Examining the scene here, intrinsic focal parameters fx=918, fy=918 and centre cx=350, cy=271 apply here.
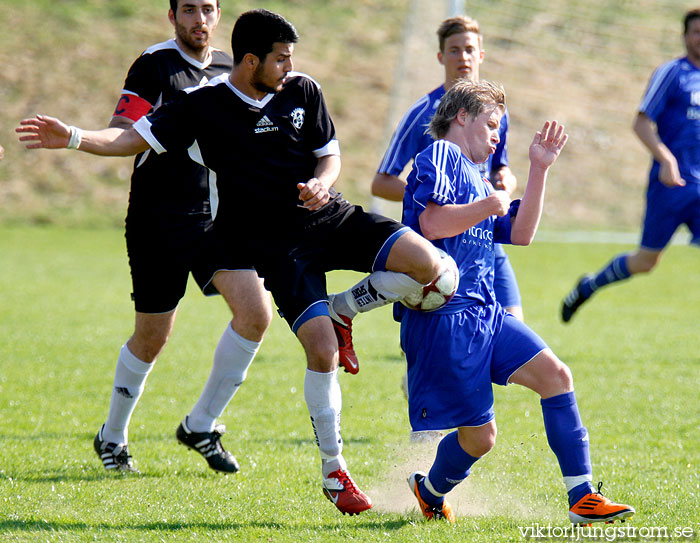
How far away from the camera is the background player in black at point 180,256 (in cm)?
473

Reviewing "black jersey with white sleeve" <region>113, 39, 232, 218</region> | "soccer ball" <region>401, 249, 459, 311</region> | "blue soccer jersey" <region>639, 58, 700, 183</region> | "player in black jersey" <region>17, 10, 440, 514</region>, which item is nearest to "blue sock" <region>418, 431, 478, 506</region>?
"player in black jersey" <region>17, 10, 440, 514</region>

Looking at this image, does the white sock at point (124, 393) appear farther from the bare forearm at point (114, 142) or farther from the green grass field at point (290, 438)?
the bare forearm at point (114, 142)

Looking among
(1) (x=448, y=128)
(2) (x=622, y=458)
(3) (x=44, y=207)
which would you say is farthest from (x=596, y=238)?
(1) (x=448, y=128)

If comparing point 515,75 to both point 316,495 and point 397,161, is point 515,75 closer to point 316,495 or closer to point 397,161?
point 397,161

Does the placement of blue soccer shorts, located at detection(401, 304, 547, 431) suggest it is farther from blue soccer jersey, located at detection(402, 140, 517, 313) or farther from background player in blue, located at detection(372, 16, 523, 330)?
background player in blue, located at detection(372, 16, 523, 330)

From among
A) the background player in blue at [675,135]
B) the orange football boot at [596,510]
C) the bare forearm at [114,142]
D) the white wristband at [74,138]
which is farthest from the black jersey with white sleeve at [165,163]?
the background player in blue at [675,135]

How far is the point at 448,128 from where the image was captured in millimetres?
3967

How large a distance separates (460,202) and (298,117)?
87 cm

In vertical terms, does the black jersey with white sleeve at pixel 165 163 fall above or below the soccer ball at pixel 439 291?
above

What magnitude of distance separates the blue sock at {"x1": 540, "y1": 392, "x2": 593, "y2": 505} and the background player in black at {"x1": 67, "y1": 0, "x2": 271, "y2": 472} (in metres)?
1.67

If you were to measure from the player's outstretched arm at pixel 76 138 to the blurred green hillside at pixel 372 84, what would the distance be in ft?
55.1

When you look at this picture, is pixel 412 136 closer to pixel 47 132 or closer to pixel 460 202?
pixel 460 202

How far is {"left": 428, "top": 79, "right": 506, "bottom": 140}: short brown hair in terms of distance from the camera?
3854 millimetres

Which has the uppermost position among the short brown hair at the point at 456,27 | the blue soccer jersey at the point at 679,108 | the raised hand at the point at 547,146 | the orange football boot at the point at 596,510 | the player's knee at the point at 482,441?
the short brown hair at the point at 456,27
